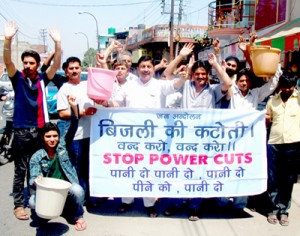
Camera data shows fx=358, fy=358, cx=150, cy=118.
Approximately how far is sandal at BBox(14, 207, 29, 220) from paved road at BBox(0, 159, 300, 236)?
0.17ft

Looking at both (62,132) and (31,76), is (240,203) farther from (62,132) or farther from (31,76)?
(31,76)

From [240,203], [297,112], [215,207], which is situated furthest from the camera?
[215,207]

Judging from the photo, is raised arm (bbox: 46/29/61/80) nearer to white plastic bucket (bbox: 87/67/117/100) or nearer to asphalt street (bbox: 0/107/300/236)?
white plastic bucket (bbox: 87/67/117/100)

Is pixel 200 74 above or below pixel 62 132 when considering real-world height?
above

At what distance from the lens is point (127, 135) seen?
4.20 metres

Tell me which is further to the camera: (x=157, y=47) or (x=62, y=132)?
(x=157, y=47)

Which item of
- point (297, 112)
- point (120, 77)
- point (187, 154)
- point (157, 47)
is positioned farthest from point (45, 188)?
point (157, 47)

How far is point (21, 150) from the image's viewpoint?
404 centimetres

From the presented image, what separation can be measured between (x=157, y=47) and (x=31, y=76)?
2764 centimetres

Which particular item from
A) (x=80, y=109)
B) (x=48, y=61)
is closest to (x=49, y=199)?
(x=80, y=109)

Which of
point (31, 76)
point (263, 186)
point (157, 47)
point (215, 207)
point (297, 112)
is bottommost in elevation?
point (215, 207)

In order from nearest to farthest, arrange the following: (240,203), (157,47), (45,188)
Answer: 1. (45,188)
2. (240,203)
3. (157,47)

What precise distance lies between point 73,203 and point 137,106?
1.32 metres

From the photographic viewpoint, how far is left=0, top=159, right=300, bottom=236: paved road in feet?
12.7
